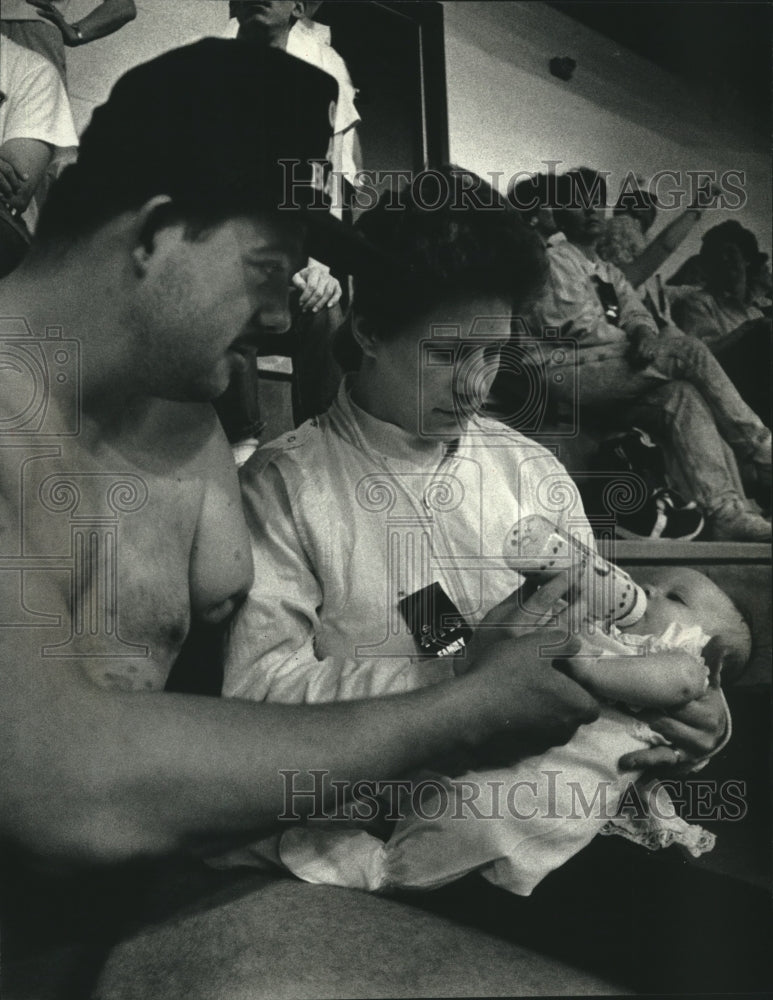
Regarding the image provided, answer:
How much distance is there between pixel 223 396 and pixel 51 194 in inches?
17.1

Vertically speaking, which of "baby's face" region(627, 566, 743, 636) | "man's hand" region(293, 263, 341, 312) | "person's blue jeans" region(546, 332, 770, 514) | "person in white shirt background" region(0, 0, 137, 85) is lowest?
"baby's face" region(627, 566, 743, 636)

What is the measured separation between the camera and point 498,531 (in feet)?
5.78

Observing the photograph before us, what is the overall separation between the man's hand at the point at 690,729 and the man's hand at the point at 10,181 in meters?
1.44

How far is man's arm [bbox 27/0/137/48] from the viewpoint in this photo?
162 centimetres

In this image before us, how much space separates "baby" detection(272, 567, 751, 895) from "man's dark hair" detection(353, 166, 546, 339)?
Answer: 67 centimetres

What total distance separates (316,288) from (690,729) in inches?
42.6

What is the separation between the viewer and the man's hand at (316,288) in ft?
5.44

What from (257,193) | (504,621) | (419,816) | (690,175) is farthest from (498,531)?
(690,175)

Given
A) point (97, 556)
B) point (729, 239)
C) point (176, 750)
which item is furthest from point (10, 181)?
point (729, 239)

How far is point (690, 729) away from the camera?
1.79m

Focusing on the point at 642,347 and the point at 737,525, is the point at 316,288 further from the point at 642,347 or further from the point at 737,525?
the point at 737,525

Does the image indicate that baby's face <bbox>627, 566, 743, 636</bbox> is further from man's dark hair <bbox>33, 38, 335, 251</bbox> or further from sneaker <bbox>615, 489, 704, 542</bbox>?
man's dark hair <bbox>33, 38, 335, 251</bbox>

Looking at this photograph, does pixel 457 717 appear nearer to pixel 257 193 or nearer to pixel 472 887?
pixel 472 887

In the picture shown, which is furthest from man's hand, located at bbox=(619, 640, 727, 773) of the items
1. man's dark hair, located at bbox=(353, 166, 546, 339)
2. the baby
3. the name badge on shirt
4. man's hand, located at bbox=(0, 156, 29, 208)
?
man's hand, located at bbox=(0, 156, 29, 208)
